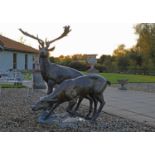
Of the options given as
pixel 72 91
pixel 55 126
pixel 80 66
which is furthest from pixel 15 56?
pixel 72 91

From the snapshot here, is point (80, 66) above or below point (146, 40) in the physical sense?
below

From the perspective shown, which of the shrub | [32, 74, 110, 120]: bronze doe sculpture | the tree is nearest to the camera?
[32, 74, 110, 120]: bronze doe sculpture

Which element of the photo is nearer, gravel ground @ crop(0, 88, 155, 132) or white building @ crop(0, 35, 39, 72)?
gravel ground @ crop(0, 88, 155, 132)

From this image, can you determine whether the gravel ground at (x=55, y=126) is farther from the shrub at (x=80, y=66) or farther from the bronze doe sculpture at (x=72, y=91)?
the shrub at (x=80, y=66)

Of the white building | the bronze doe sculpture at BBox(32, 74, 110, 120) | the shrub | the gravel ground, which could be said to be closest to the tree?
the shrub

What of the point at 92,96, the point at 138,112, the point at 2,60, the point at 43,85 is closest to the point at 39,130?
the point at 92,96

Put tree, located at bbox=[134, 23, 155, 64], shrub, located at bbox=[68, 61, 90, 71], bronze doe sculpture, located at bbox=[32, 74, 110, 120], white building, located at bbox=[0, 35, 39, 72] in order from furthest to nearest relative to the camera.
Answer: tree, located at bbox=[134, 23, 155, 64] < shrub, located at bbox=[68, 61, 90, 71] < white building, located at bbox=[0, 35, 39, 72] < bronze doe sculpture, located at bbox=[32, 74, 110, 120]

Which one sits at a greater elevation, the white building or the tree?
the tree

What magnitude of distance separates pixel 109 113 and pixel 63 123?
3.09 metres

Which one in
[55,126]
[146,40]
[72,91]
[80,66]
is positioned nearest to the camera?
[72,91]

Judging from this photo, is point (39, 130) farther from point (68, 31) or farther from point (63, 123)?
point (68, 31)

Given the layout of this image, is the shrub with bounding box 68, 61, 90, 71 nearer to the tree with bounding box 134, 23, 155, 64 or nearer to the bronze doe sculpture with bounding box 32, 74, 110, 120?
the tree with bounding box 134, 23, 155, 64

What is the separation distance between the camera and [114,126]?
8.83 meters

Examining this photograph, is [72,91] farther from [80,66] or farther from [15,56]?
[80,66]
